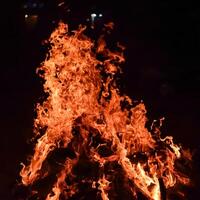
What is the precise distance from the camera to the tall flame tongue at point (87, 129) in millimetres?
7297

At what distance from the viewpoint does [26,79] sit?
49.7 feet

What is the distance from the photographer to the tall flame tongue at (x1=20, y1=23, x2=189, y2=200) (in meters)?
7.30

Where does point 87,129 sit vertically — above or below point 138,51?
below

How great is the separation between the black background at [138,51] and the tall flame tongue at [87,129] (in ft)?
13.9

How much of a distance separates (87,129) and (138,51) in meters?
9.11

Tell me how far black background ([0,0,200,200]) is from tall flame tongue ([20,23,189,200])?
424 centimetres

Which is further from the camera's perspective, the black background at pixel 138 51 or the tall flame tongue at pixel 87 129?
the black background at pixel 138 51

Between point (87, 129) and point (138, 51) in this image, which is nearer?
point (87, 129)

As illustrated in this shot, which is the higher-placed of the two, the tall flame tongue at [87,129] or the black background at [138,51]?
the black background at [138,51]

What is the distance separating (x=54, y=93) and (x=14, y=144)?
2472 millimetres

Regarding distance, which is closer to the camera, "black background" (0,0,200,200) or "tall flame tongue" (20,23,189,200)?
"tall flame tongue" (20,23,189,200)

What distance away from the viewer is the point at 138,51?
16391 millimetres

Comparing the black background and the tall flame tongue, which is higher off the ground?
the black background

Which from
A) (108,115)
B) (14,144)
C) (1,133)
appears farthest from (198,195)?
(1,133)
